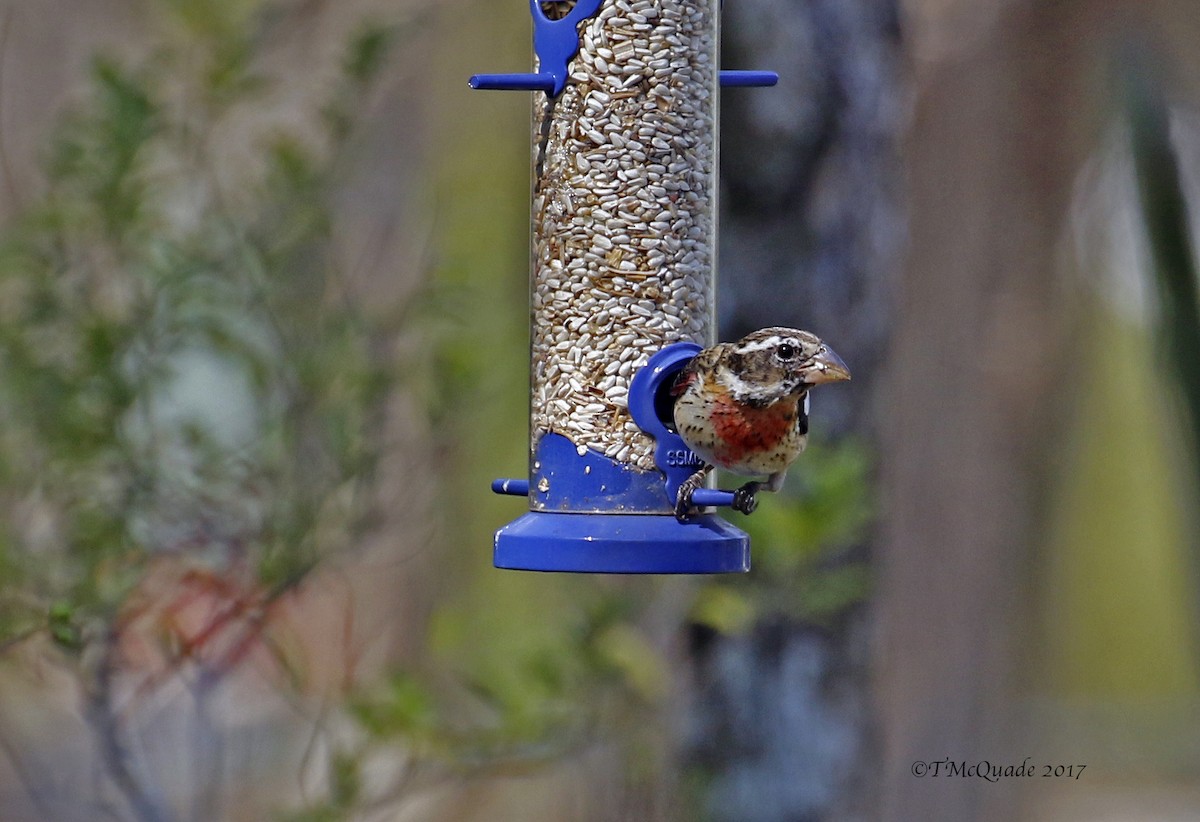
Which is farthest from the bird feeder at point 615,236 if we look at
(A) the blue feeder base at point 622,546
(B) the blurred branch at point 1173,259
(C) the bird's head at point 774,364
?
(B) the blurred branch at point 1173,259

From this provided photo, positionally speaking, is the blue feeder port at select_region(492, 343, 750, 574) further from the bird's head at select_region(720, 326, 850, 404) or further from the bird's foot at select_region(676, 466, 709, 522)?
the bird's head at select_region(720, 326, 850, 404)

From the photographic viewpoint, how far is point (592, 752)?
16.9 ft

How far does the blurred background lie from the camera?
441cm

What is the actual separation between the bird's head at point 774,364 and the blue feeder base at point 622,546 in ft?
1.01

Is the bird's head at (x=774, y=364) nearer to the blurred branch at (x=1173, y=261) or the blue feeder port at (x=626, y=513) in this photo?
the blue feeder port at (x=626, y=513)

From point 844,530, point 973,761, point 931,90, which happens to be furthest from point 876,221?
point 973,761

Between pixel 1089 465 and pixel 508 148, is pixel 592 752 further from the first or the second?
pixel 1089 465

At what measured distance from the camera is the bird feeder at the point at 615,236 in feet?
12.0

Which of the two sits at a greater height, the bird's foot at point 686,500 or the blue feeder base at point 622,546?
the bird's foot at point 686,500

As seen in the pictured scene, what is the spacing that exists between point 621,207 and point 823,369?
71 cm

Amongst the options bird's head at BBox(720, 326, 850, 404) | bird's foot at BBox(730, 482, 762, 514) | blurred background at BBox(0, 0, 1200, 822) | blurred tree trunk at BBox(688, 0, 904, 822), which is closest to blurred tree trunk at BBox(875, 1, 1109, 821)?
blurred background at BBox(0, 0, 1200, 822)

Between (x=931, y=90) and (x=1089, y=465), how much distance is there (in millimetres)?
3114

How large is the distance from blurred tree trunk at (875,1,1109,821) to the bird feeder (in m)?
2.16

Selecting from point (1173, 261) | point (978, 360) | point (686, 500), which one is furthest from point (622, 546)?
point (978, 360)
